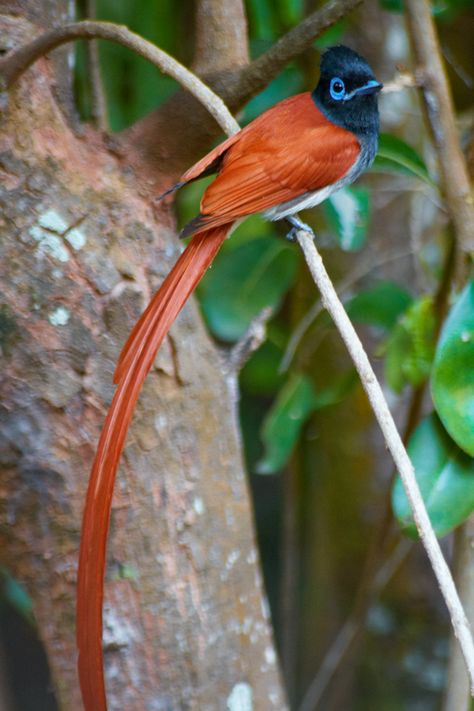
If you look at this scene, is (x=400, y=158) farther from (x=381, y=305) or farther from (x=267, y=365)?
(x=267, y=365)

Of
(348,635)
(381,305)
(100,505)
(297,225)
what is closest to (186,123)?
(297,225)

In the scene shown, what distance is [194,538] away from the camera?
119cm

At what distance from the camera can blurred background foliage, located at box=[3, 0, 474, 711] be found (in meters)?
1.64

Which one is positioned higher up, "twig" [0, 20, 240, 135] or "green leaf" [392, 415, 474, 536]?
"twig" [0, 20, 240, 135]

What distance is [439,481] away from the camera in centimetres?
120

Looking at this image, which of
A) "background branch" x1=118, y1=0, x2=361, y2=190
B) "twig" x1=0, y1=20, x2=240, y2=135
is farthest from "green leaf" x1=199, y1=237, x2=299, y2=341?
"twig" x1=0, y1=20, x2=240, y2=135

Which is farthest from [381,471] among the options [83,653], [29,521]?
[83,653]

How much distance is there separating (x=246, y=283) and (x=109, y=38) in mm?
749

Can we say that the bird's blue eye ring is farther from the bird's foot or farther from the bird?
the bird's foot

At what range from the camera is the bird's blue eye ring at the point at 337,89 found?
1.33 meters

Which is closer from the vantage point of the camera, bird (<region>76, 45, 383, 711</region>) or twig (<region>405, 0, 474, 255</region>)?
bird (<region>76, 45, 383, 711</region>)

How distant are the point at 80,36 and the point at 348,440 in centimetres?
128

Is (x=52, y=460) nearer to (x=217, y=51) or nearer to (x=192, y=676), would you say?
(x=192, y=676)

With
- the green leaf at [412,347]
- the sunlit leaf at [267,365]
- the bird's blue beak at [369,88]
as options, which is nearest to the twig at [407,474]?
the bird's blue beak at [369,88]
